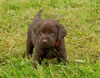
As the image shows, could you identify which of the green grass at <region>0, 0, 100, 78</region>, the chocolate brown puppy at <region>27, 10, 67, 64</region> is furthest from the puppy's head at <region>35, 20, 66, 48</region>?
the green grass at <region>0, 0, 100, 78</region>

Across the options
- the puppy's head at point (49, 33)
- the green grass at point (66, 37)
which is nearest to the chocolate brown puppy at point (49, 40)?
the puppy's head at point (49, 33)

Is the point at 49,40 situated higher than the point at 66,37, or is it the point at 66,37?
the point at 49,40

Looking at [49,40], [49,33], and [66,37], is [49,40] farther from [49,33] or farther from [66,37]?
[66,37]

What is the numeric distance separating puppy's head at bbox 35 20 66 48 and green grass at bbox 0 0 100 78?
37 centimetres

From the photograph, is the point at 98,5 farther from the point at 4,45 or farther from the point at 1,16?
the point at 4,45

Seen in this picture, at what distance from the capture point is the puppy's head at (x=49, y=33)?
3242mm

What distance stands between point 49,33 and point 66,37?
5.51ft

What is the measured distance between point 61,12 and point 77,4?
840mm

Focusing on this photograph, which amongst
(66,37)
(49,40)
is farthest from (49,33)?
(66,37)

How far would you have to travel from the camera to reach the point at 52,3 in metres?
6.87

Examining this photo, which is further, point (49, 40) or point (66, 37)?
point (66, 37)

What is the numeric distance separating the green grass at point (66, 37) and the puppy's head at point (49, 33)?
366 mm

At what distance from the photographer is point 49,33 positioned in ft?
10.8

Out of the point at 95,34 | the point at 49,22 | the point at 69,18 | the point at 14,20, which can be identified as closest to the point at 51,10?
the point at 69,18
